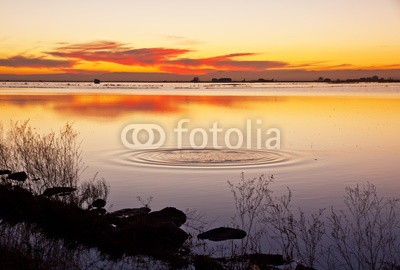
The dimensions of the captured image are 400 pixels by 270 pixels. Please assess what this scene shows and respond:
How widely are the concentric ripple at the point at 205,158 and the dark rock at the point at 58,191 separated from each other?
8080 millimetres

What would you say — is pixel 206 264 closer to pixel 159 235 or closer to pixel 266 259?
pixel 266 259

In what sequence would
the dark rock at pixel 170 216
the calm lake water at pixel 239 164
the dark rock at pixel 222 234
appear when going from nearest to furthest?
the dark rock at pixel 222 234 → the dark rock at pixel 170 216 → the calm lake water at pixel 239 164

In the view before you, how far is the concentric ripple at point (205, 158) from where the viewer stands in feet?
86.3

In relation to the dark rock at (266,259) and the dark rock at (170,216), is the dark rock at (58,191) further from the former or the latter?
the dark rock at (266,259)

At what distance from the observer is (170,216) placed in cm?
1614

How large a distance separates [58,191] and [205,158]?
11.2 m

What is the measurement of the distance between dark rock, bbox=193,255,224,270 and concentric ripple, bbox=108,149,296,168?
13.5m

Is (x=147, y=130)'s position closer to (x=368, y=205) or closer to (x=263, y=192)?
(x=263, y=192)

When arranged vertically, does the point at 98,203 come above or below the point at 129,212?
above

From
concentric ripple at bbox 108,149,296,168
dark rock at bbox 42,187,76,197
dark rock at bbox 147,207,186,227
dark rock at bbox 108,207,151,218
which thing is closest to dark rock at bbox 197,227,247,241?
dark rock at bbox 147,207,186,227

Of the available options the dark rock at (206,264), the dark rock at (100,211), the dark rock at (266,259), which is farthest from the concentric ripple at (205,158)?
the dark rock at (206,264)

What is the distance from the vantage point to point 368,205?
18.2 meters

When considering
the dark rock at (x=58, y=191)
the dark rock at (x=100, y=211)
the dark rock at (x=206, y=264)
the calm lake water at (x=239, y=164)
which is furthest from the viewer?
the calm lake water at (x=239, y=164)

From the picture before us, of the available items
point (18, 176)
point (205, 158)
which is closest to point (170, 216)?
point (18, 176)
